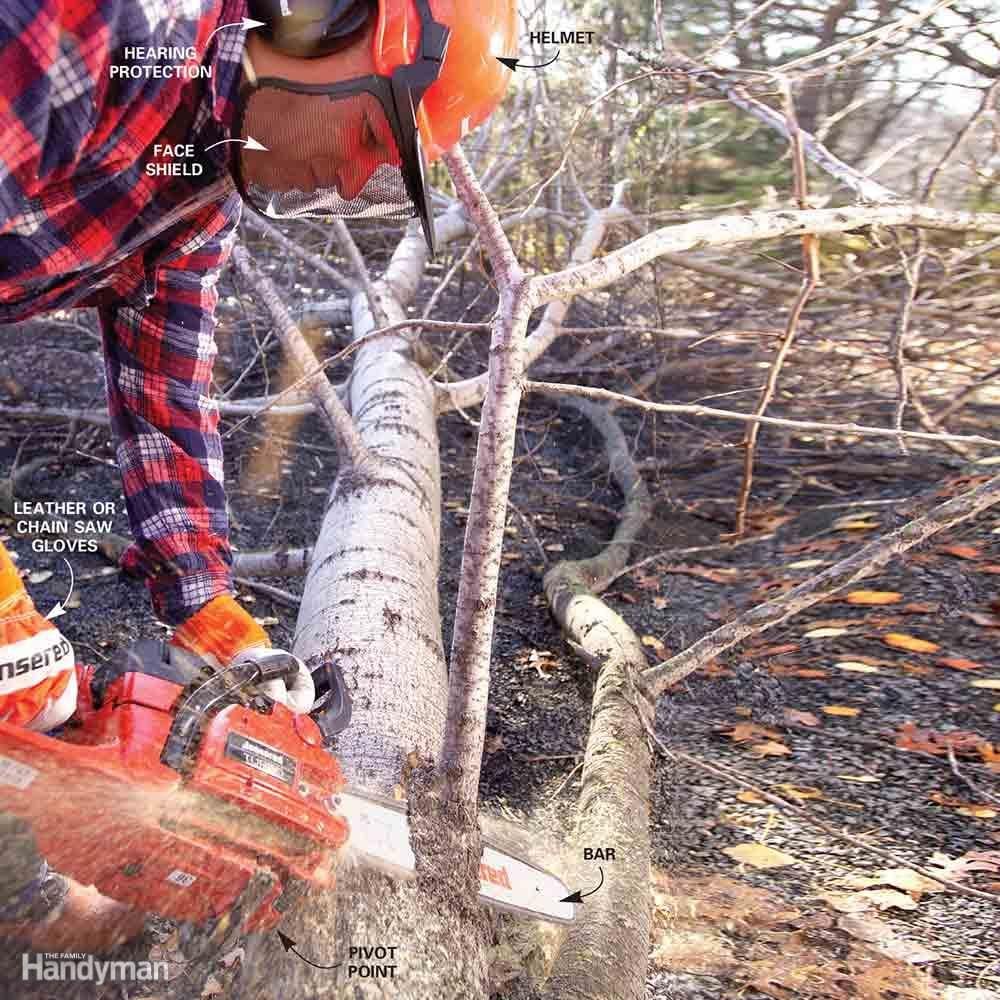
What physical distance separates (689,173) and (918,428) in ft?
5.89

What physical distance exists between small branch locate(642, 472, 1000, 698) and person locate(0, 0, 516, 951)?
1155 millimetres

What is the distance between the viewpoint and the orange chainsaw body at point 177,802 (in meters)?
1.54

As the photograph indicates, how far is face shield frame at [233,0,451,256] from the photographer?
144 cm

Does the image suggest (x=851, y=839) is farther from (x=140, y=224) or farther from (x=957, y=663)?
(x=140, y=224)

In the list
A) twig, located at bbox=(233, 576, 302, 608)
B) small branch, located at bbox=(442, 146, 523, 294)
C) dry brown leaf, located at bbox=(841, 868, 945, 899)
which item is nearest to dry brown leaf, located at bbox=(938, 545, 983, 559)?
dry brown leaf, located at bbox=(841, 868, 945, 899)

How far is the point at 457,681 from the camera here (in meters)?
1.84

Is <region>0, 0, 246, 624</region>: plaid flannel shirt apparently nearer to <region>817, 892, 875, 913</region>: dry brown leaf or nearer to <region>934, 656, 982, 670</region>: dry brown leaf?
<region>817, 892, 875, 913</region>: dry brown leaf

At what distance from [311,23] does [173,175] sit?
0.36 m

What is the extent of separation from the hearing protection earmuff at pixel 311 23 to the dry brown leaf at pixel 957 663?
2.42 meters

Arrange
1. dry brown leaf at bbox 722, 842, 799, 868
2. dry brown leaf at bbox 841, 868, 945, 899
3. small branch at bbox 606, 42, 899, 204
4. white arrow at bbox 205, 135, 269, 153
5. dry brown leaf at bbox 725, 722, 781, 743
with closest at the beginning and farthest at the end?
white arrow at bbox 205, 135, 269, 153
dry brown leaf at bbox 841, 868, 945, 899
dry brown leaf at bbox 722, 842, 799, 868
small branch at bbox 606, 42, 899, 204
dry brown leaf at bbox 725, 722, 781, 743

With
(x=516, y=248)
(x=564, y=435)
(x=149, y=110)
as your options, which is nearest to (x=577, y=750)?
(x=149, y=110)

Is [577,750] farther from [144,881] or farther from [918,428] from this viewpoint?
[918,428]

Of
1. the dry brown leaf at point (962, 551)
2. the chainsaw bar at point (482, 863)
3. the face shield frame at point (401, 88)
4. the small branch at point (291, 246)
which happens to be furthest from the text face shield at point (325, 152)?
the dry brown leaf at point (962, 551)

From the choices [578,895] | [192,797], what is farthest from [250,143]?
[578,895]
